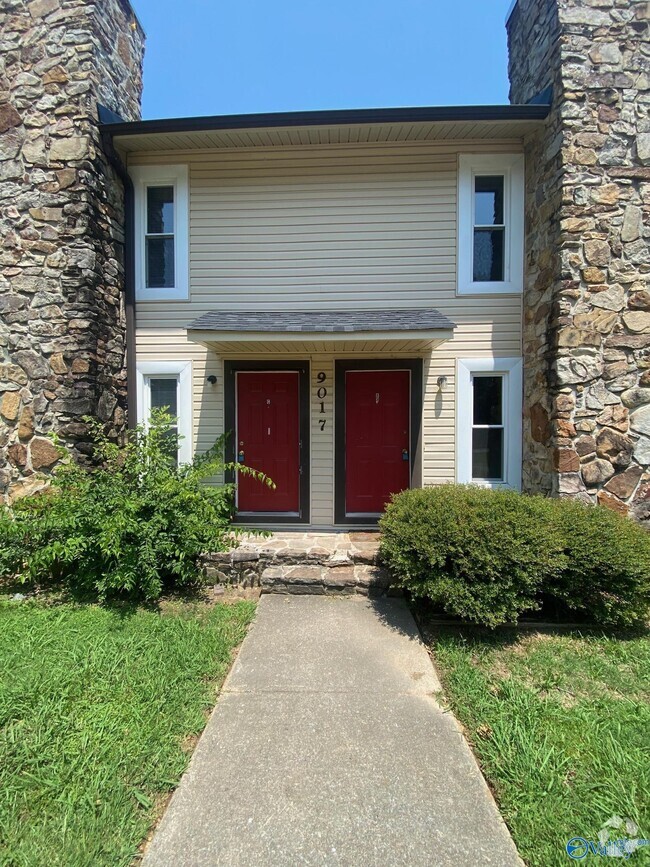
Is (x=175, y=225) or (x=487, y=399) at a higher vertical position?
(x=175, y=225)

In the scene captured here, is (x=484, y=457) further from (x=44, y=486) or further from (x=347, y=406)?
(x=44, y=486)

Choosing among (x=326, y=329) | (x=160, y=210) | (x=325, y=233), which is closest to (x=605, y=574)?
(x=326, y=329)

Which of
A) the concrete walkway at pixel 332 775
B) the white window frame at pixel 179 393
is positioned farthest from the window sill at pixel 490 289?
the concrete walkway at pixel 332 775

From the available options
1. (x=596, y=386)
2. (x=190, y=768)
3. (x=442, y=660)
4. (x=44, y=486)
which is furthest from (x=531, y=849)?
(x=44, y=486)

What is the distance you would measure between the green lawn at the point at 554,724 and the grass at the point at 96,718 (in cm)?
166

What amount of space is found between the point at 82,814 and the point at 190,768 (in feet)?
1.62

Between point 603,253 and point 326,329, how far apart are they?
Answer: 3229 mm

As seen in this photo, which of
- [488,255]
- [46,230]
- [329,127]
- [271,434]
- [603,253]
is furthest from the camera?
[271,434]

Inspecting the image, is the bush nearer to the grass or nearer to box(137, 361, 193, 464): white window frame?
the grass

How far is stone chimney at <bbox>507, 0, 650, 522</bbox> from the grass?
163 inches

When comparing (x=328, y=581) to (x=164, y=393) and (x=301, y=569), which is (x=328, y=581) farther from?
(x=164, y=393)

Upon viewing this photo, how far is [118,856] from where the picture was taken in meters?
1.66

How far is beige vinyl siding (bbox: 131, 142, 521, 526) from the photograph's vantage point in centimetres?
547

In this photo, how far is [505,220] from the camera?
544 cm
